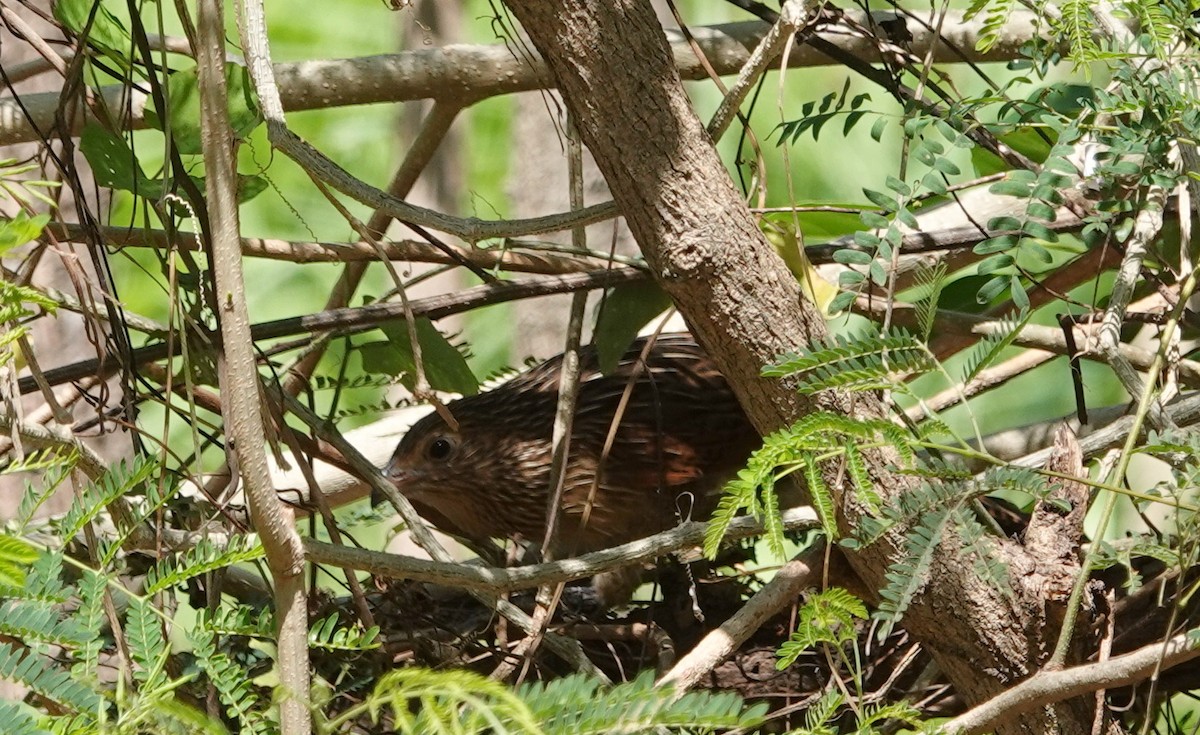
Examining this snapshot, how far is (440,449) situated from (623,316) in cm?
84

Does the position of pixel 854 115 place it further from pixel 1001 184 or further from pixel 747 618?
pixel 747 618

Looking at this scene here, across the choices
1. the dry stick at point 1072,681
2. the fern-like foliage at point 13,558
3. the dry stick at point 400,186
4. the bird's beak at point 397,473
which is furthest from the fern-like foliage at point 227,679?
the bird's beak at point 397,473

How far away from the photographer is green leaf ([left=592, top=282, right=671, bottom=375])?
2.30 m

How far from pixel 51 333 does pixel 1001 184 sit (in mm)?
3323

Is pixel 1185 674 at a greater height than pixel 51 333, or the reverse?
pixel 51 333

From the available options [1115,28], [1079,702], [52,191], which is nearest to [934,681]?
[1079,702]

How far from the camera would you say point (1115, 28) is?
205 centimetres

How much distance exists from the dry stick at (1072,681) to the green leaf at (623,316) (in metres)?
0.96

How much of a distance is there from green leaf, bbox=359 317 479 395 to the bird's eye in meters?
0.50

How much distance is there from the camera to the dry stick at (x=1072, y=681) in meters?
1.54

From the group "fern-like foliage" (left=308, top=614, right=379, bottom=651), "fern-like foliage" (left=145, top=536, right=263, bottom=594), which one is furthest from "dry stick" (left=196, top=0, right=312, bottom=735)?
"fern-like foliage" (left=308, top=614, right=379, bottom=651)

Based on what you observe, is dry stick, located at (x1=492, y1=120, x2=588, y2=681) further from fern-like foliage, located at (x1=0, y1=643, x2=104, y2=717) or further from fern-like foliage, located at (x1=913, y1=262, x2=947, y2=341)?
fern-like foliage, located at (x1=0, y1=643, x2=104, y2=717)

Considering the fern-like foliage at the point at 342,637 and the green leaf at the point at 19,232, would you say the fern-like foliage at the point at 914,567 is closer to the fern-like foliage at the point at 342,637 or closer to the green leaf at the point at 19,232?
the fern-like foliage at the point at 342,637

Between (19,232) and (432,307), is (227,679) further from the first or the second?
(432,307)
